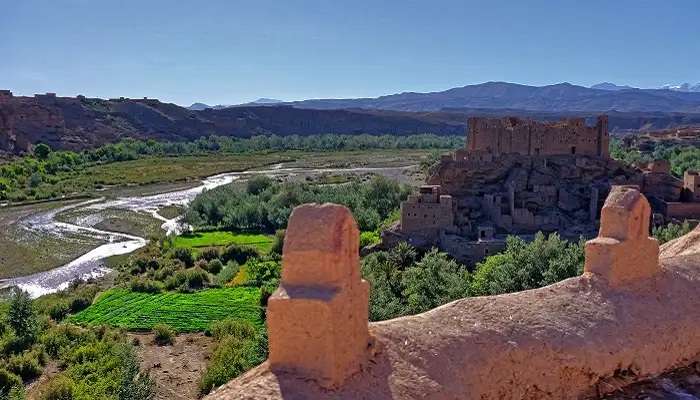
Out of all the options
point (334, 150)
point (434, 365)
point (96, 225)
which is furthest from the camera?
point (334, 150)

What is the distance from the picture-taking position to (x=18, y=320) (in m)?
22.8

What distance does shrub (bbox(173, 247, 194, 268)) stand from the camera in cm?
3406

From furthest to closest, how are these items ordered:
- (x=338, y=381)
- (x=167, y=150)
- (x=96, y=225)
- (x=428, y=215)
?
(x=167, y=150) < (x=96, y=225) < (x=428, y=215) < (x=338, y=381)

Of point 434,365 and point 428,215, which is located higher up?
point 434,365

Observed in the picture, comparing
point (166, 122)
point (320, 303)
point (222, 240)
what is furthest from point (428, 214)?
point (166, 122)

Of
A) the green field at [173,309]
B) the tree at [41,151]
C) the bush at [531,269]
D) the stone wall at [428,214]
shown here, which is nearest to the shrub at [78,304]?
the green field at [173,309]

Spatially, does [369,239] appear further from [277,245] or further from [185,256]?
[185,256]

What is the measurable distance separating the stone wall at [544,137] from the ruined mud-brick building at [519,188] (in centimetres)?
5

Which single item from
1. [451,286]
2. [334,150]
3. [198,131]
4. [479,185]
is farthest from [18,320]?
[198,131]

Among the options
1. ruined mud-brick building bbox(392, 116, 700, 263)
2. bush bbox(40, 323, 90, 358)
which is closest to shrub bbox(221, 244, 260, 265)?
ruined mud-brick building bbox(392, 116, 700, 263)

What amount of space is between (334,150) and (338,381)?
9784 cm

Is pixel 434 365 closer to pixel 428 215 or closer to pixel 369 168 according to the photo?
pixel 428 215

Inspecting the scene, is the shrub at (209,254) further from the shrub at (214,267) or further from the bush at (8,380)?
the bush at (8,380)

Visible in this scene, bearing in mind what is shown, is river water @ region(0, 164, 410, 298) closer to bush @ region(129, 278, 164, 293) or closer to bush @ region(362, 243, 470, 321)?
bush @ region(129, 278, 164, 293)
